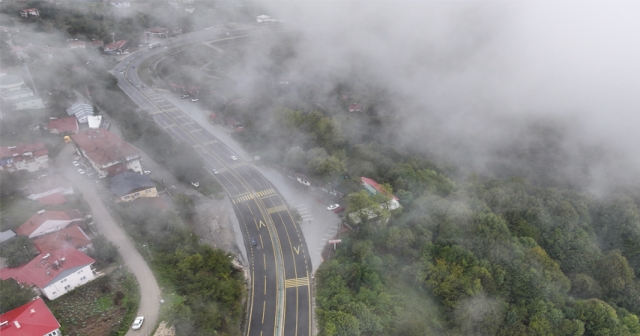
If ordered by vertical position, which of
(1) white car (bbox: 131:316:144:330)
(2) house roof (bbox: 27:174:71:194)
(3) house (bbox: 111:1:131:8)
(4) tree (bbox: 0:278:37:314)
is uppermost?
(3) house (bbox: 111:1:131:8)

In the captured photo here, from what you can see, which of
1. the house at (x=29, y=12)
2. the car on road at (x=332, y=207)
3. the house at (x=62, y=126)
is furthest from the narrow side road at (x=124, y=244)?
the house at (x=29, y=12)

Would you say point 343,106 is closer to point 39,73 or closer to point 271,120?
point 271,120

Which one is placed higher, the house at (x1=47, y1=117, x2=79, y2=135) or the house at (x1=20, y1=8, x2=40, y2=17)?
the house at (x1=20, y1=8, x2=40, y2=17)

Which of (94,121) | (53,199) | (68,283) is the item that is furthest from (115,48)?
(68,283)

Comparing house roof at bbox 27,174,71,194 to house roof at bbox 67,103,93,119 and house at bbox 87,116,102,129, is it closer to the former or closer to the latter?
house at bbox 87,116,102,129

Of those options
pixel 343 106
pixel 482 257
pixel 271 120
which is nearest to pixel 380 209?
pixel 482 257

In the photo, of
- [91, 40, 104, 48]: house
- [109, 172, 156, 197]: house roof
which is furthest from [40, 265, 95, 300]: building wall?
[91, 40, 104, 48]: house

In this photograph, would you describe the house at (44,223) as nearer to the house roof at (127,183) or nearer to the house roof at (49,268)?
the house roof at (49,268)

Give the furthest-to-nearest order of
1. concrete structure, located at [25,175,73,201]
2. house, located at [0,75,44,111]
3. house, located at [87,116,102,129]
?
Result: 1. house, located at [87,116,102,129]
2. house, located at [0,75,44,111]
3. concrete structure, located at [25,175,73,201]
